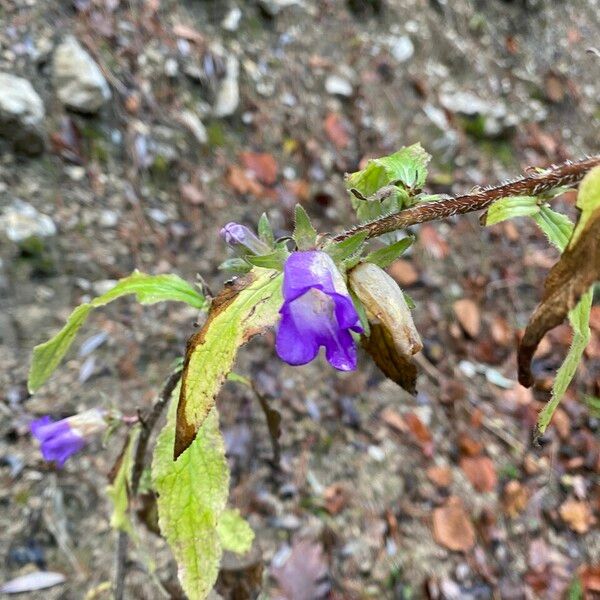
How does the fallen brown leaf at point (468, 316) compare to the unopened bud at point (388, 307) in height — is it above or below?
below

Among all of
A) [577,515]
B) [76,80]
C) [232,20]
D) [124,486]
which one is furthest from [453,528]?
[232,20]

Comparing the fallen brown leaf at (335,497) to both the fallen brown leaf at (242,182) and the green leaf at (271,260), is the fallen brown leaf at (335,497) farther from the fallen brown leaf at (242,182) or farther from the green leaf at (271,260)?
the green leaf at (271,260)

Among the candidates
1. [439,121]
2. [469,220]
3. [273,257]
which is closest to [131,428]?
[273,257]

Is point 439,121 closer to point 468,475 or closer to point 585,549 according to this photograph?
point 468,475

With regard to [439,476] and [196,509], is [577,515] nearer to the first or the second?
[439,476]

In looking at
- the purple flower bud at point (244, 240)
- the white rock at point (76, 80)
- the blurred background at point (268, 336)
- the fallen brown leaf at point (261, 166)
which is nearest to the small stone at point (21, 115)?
the blurred background at point (268, 336)
